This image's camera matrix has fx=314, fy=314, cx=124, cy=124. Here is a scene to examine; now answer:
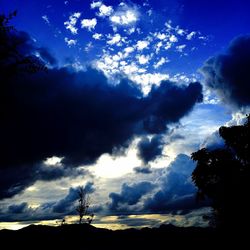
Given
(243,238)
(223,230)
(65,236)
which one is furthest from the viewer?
(65,236)

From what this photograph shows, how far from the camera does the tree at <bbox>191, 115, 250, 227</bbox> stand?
116 ft

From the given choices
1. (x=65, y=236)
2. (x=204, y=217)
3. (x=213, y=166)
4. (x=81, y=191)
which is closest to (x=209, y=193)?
(x=213, y=166)

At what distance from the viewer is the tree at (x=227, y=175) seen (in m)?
35.2

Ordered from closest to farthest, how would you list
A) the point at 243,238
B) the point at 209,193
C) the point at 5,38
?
the point at 5,38, the point at 243,238, the point at 209,193

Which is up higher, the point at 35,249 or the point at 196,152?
the point at 196,152

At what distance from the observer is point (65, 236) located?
181125 mm

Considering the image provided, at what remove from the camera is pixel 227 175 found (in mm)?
37188

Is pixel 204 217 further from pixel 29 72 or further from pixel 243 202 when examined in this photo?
pixel 29 72

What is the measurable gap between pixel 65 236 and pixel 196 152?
160 metres

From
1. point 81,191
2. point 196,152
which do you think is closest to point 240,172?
point 196,152

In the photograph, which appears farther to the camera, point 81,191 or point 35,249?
point 35,249

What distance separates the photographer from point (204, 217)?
48312 millimetres

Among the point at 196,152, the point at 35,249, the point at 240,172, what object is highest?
the point at 196,152

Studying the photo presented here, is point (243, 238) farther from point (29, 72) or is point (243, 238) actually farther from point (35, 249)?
point (35, 249)
